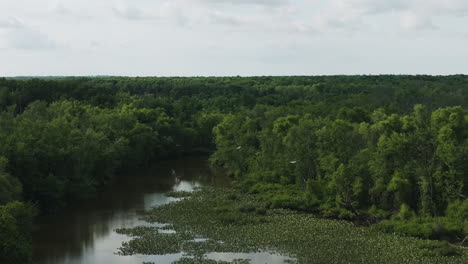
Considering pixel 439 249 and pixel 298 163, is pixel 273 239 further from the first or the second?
pixel 298 163

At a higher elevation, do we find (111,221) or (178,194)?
(178,194)

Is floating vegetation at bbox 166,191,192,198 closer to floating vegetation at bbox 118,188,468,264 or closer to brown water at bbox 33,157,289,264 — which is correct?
brown water at bbox 33,157,289,264

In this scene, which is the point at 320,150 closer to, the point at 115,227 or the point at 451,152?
the point at 451,152

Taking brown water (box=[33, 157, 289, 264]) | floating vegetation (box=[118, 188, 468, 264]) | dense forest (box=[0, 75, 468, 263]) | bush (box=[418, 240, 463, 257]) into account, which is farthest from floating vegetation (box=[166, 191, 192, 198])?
bush (box=[418, 240, 463, 257])

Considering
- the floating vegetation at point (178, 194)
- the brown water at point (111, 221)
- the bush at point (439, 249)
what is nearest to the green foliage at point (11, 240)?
the brown water at point (111, 221)

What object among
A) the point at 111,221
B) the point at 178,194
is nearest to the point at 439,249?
the point at 111,221

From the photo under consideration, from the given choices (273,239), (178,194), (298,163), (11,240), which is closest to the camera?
(11,240)
